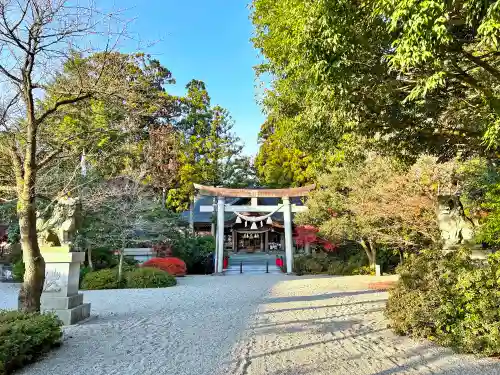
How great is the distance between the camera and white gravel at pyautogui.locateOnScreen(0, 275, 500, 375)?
15.8ft

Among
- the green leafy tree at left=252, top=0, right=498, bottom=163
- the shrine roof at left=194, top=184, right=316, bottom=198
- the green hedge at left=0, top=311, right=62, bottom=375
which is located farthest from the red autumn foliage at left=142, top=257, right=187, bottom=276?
the green hedge at left=0, top=311, right=62, bottom=375

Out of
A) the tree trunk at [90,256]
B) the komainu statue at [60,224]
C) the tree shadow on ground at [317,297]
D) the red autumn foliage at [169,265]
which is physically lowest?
the tree shadow on ground at [317,297]

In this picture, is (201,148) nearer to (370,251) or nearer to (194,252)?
(194,252)

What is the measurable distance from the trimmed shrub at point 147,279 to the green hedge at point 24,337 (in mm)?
8222

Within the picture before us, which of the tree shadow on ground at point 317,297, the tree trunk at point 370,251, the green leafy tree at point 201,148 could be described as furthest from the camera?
the green leafy tree at point 201,148

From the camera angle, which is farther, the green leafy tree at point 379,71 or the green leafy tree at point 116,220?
the green leafy tree at point 116,220

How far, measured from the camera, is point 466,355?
5.20 metres

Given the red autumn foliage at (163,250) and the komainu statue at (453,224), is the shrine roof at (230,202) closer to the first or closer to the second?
the red autumn foliage at (163,250)

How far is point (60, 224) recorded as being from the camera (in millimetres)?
8102

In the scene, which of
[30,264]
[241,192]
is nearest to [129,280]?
[241,192]

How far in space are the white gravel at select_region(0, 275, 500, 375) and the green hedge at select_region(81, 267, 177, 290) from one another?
3059 millimetres

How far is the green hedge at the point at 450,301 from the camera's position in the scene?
5.19 m

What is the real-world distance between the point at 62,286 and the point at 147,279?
6540mm

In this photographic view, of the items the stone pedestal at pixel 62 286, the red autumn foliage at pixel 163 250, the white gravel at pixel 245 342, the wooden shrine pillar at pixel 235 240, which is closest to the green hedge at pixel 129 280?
the white gravel at pixel 245 342
